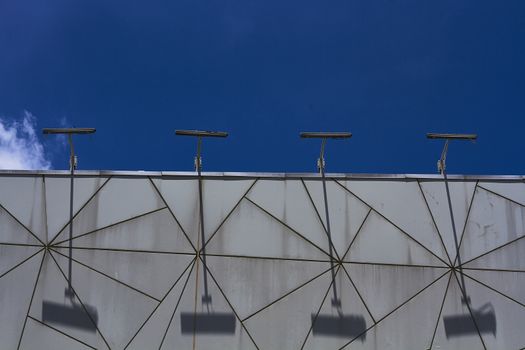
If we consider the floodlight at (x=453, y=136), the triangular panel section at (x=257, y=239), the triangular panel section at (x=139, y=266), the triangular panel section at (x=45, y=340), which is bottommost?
the triangular panel section at (x=45, y=340)

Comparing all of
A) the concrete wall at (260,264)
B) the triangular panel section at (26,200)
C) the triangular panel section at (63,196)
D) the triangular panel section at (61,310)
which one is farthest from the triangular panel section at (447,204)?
the triangular panel section at (26,200)

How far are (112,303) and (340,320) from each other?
6.51 meters

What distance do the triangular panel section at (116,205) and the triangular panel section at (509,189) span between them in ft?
32.7

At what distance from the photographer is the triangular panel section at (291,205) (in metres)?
Answer: 20.4

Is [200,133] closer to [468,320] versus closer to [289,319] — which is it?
[289,319]

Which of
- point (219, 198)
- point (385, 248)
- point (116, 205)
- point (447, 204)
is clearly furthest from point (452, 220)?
point (116, 205)

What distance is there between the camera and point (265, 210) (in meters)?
20.5

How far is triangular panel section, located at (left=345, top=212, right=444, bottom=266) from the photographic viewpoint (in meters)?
20.2

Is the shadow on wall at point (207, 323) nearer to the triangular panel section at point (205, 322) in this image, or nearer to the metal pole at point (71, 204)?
the triangular panel section at point (205, 322)

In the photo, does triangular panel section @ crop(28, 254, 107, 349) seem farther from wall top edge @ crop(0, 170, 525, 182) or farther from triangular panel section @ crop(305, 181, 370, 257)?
triangular panel section @ crop(305, 181, 370, 257)

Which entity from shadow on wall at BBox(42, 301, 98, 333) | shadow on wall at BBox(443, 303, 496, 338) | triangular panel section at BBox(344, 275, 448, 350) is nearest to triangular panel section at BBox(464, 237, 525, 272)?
shadow on wall at BBox(443, 303, 496, 338)

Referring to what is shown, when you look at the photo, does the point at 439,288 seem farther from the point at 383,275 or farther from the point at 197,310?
the point at 197,310

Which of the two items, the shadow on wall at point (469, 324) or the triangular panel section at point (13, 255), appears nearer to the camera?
the shadow on wall at point (469, 324)

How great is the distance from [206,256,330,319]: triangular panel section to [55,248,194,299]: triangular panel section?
105cm
